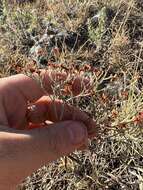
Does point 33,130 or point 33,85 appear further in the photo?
point 33,85

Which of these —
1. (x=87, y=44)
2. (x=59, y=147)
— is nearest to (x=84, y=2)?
(x=87, y=44)

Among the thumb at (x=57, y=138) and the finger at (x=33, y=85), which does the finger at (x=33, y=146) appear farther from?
the finger at (x=33, y=85)

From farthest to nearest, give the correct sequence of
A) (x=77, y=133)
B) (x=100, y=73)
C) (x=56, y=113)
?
(x=100, y=73) < (x=56, y=113) < (x=77, y=133)

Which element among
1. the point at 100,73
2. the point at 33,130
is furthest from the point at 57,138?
the point at 100,73

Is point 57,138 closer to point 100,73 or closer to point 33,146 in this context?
point 33,146

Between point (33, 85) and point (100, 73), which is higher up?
point (33, 85)

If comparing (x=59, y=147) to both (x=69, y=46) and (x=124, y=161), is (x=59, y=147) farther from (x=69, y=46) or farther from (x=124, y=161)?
(x=69, y=46)

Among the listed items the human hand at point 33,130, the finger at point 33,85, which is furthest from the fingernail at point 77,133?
the finger at point 33,85
